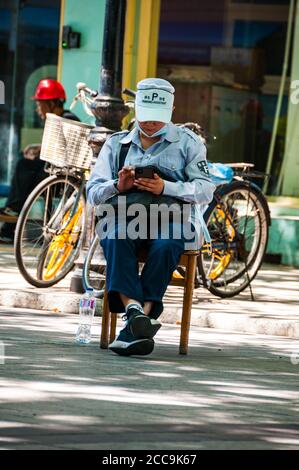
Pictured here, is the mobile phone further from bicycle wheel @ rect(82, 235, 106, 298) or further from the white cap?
bicycle wheel @ rect(82, 235, 106, 298)

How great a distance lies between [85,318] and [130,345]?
3.07 ft

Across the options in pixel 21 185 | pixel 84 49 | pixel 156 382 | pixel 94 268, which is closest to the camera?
pixel 156 382

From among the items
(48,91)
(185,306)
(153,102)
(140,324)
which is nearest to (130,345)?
(140,324)

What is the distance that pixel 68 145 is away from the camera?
10.5 meters

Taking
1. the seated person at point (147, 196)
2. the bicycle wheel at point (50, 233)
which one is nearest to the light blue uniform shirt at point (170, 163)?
the seated person at point (147, 196)

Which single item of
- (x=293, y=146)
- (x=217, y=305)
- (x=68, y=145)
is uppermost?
(x=68, y=145)

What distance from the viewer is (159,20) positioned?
1471 cm

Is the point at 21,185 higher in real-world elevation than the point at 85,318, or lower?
lower

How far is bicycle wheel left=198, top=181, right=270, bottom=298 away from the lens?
10750 millimetres

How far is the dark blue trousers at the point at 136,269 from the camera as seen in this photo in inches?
322

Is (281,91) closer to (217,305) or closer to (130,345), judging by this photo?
(217,305)

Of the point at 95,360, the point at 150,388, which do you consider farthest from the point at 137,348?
the point at 150,388

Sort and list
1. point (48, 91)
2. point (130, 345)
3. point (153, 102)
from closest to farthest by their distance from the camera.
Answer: point (130, 345) < point (153, 102) < point (48, 91)
